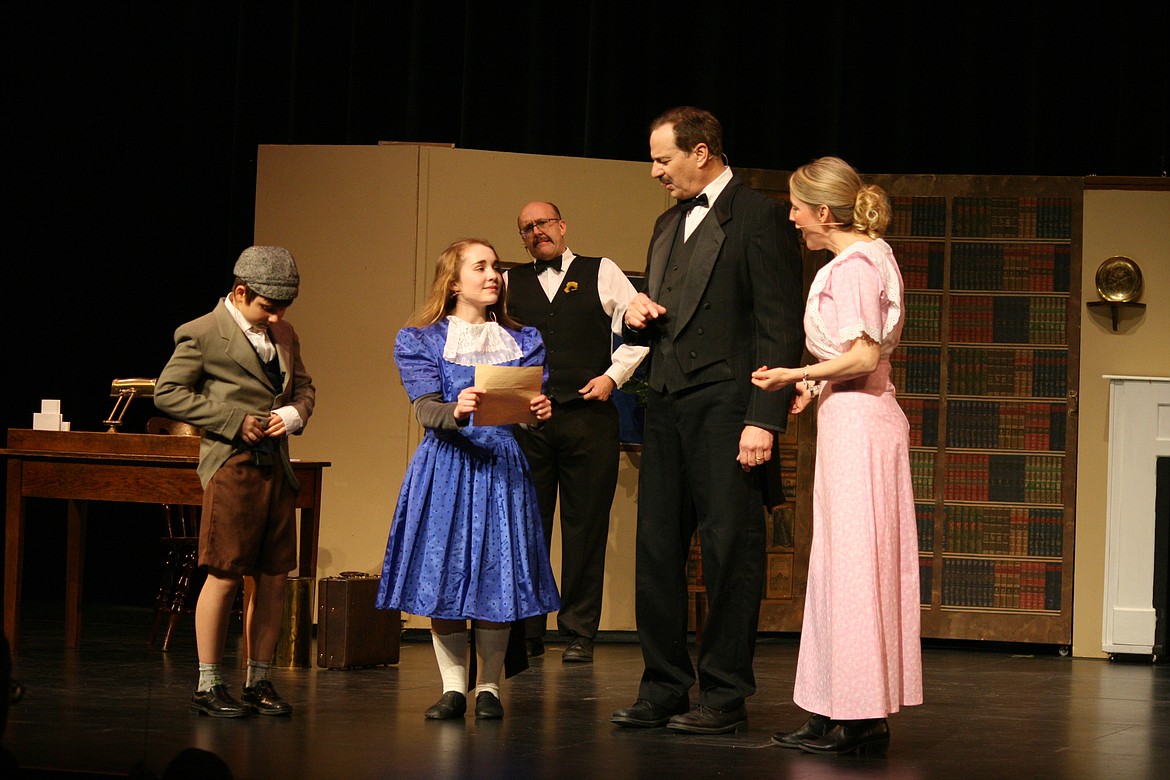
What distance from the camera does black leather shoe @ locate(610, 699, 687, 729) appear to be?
402 cm

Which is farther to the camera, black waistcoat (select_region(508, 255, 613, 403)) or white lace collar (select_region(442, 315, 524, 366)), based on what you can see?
black waistcoat (select_region(508, 255, 613, 403))

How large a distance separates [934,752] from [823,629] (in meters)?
0.49

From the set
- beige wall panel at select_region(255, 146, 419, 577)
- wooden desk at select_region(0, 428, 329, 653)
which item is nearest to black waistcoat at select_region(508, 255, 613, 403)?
beige wall panel at select_region(255, 146, 419, 577)

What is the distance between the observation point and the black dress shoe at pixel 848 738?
3691 millimetres

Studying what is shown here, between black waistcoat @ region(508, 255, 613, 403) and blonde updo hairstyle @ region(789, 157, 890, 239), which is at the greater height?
blonde updo hairstyle @ region(789, 157, 890, 239)

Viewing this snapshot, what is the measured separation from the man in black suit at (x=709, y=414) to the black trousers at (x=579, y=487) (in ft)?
5.95

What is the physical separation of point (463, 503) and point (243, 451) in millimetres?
652

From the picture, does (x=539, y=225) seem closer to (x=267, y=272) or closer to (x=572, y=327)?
(x=572, y=327)

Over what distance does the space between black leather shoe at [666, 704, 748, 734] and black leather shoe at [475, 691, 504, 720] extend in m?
0.53

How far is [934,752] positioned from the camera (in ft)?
12.5

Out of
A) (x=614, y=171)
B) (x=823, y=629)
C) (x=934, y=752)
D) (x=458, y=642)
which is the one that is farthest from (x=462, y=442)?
(x=614, y=171)

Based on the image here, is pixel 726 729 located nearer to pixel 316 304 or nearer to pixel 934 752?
pixel 934 752

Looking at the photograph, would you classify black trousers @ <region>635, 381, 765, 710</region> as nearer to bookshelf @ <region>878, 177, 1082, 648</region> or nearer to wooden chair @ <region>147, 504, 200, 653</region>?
wooden chair @ <region>147, 504, 200, 653</region>

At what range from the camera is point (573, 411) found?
19.2 feet
